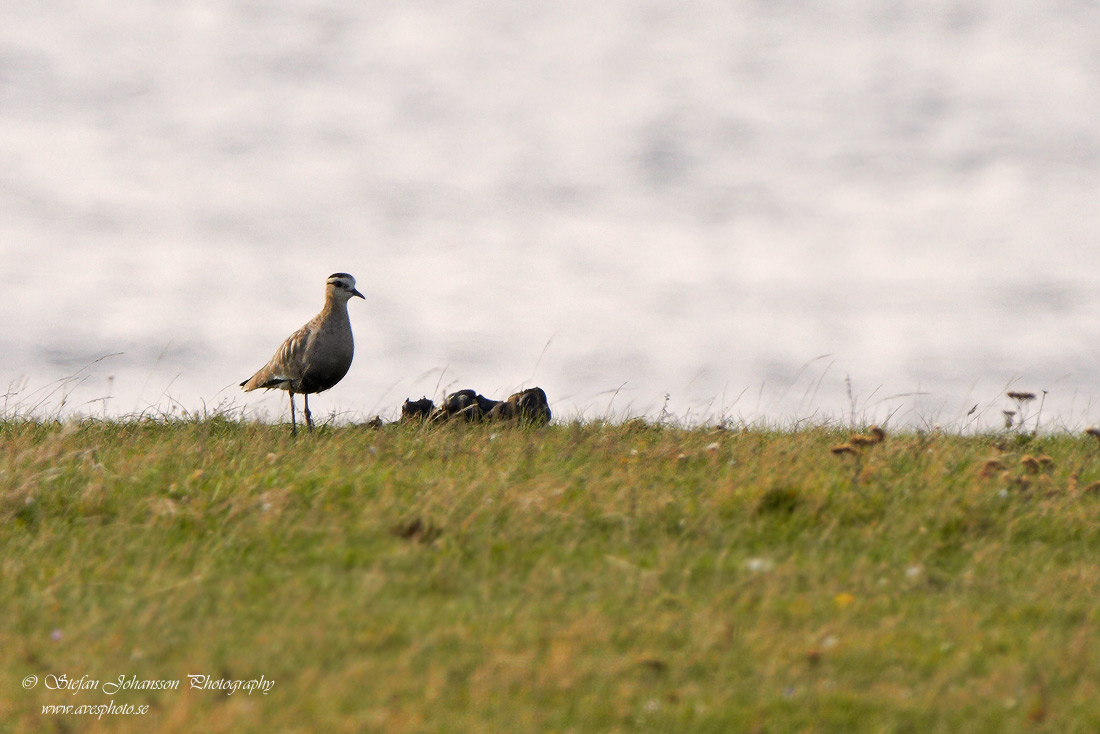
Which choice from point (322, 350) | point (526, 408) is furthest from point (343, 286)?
point (526, 408)

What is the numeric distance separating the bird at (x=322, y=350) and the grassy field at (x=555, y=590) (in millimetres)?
3513

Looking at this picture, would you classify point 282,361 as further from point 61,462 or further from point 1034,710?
point 1034,710

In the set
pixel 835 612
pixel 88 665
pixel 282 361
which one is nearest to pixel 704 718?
pixel 835 612

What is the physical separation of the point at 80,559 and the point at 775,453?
23.2 feet

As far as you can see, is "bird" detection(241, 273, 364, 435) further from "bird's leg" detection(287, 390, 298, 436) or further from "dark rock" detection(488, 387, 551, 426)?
"dark rock" detection(488, 387, 551, 426)

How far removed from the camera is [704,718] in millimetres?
5270

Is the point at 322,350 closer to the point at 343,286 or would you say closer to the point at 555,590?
the point at 343,286

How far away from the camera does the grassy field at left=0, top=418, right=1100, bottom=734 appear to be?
5.44 metres

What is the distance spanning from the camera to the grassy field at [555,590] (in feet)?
17.8

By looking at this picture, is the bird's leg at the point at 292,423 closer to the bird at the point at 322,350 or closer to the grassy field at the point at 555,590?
the bird at the point at 322,350

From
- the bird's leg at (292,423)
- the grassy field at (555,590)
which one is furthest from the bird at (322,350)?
the grassy field at (555,590)

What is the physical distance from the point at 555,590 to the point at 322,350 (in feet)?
27.1

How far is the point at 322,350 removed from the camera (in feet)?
46.4

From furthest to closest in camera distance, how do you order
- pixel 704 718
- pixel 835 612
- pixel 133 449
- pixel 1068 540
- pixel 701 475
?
pixel 133 449
pixel 701 475
pixel 1068 540
pixel 835 612
pixel 704 718
